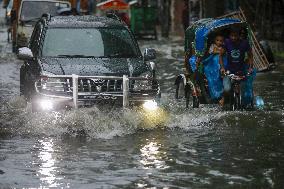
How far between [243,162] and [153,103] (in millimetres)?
3323

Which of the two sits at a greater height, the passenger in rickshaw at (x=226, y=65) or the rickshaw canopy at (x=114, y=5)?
the passenger in rickshaw at (x=226, y=65)

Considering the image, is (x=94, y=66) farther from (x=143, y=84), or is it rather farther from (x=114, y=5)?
(x=114, y=5)

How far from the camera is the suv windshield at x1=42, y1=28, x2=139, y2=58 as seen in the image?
15.0 meters

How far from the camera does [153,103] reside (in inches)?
Answer: 548

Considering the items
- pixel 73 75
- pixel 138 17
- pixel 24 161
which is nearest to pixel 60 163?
pixel 24 161

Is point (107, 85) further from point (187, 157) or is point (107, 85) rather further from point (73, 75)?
point (187, 157)

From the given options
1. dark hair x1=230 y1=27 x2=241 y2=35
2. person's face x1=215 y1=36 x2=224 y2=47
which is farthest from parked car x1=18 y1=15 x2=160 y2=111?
dark hair x1=230 y1=27 x2=241 y2=35

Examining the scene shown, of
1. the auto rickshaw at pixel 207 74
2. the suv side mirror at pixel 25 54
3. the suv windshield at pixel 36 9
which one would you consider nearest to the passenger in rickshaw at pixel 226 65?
the auto rickshaw at pixel 207 74

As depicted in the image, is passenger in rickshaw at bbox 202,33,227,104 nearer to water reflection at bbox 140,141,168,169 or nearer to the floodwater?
the floodwater

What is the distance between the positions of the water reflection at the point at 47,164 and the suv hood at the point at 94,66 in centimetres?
151

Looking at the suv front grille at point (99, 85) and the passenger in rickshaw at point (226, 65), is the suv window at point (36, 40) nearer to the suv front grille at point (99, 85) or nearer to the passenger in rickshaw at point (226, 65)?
the suv front grille at point (99, 85)

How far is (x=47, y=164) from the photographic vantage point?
35.2 feet

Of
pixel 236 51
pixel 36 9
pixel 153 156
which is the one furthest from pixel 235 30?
pixel 36 9

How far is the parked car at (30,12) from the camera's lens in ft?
98.2
